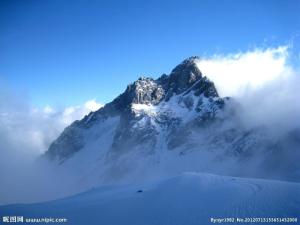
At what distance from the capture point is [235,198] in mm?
40375

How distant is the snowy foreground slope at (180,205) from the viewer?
3519 cm

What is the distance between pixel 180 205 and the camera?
39906mm

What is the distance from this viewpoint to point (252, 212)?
34.4 meters

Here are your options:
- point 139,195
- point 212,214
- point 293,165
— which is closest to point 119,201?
point 139,195

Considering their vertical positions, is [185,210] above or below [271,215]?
above

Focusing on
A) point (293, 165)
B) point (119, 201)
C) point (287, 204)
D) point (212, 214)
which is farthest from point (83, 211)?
point (293, 165)

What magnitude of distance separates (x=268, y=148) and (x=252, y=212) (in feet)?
552

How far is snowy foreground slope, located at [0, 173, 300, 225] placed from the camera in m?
35.2

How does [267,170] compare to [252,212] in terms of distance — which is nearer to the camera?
[252,212]

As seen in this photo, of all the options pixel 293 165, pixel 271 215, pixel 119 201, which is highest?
pixel 293 165

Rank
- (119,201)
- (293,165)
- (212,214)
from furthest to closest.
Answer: (293,165)
(119,201)
(212,214)

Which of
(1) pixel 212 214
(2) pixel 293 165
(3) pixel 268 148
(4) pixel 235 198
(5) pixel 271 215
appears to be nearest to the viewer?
(5) pixel 271 215

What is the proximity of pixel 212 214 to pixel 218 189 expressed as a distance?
1089cm

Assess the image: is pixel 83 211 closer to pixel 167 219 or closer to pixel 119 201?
pixel 119 201
